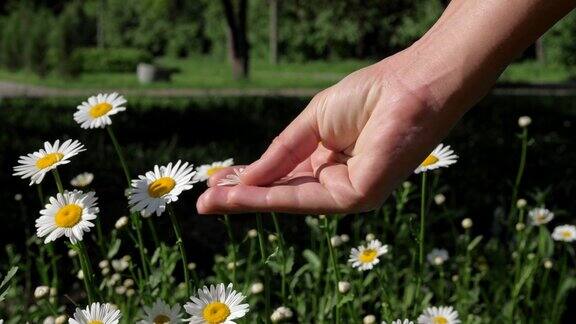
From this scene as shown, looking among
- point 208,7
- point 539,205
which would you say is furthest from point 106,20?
point 539,205

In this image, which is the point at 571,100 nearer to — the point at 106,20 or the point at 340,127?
the point at 340,127

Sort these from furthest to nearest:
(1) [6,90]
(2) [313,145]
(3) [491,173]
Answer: (1) [6,90], (3) [491,173], (2) [313,145]

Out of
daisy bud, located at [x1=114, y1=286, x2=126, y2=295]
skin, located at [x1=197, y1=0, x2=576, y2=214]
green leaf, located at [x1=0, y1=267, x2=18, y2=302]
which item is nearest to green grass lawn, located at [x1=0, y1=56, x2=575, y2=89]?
daisy bud, located at [x1=114, y1=286, x2=126, y2=295]

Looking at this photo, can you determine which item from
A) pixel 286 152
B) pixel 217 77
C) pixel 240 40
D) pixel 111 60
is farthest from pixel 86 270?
pixel 111 60

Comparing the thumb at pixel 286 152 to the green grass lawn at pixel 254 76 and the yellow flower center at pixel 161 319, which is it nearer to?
the yellow flower center at pixel 161 319

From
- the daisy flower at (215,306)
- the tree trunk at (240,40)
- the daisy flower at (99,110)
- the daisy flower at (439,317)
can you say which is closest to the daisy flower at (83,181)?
the daisy flower at (99,110)

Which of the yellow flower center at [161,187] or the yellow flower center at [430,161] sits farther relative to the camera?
the yellow flower center at [430,161]

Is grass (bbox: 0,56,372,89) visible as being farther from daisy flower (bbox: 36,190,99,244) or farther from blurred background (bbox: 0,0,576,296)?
daisy flower (bbox: 36,190,99,244)
